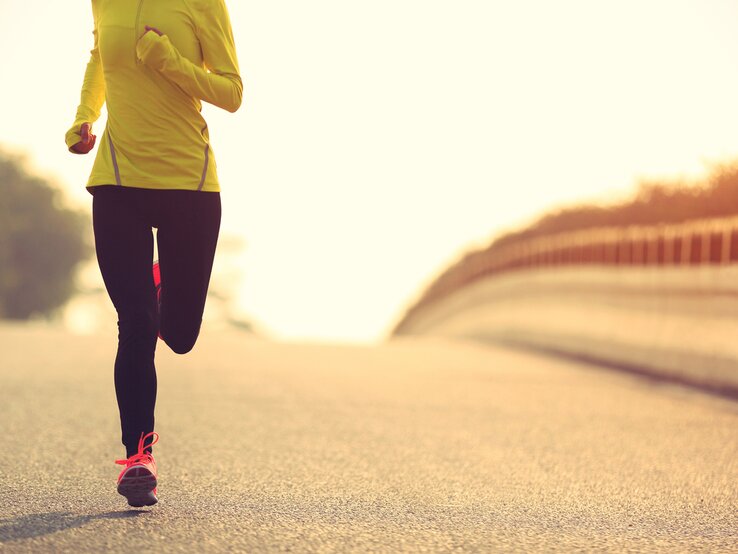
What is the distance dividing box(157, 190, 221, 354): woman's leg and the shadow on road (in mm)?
739

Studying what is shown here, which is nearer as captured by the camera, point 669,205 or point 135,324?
point 135,324

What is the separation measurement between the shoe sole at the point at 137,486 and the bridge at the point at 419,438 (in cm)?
6

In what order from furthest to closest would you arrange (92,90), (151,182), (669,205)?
(669,205) < (92,90) < (151,182)

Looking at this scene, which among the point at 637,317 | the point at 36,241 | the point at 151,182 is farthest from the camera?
the point at 36,241

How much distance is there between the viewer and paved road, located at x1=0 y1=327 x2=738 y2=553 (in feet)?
13.5

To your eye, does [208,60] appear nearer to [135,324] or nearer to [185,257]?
[185,257]

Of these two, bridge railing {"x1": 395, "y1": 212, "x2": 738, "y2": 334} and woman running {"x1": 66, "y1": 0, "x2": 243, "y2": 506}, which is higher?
woman running {"x1": 66, "y1": 0, "x2": 243, "y2": 506}

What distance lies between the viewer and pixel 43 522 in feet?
13.5

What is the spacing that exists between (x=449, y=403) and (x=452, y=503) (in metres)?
3.66

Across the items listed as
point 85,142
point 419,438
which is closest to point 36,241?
point 419,438

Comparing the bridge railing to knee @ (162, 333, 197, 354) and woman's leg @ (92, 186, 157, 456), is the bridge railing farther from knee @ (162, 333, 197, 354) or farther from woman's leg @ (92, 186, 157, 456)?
woman's leg @ (92, 186, 157, 456)

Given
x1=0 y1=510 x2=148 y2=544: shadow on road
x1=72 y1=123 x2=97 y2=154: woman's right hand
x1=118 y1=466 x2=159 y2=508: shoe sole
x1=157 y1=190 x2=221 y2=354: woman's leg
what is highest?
x1=72 y1=123 x2=97 y2=154: woman's right hand

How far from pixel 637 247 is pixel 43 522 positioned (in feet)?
28.2

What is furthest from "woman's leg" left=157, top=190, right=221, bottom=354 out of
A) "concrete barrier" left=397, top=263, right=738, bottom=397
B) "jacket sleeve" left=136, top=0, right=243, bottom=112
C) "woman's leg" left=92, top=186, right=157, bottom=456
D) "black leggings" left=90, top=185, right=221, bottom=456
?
"concrete barrier" left=397, top=263, right=738, bottom=397
